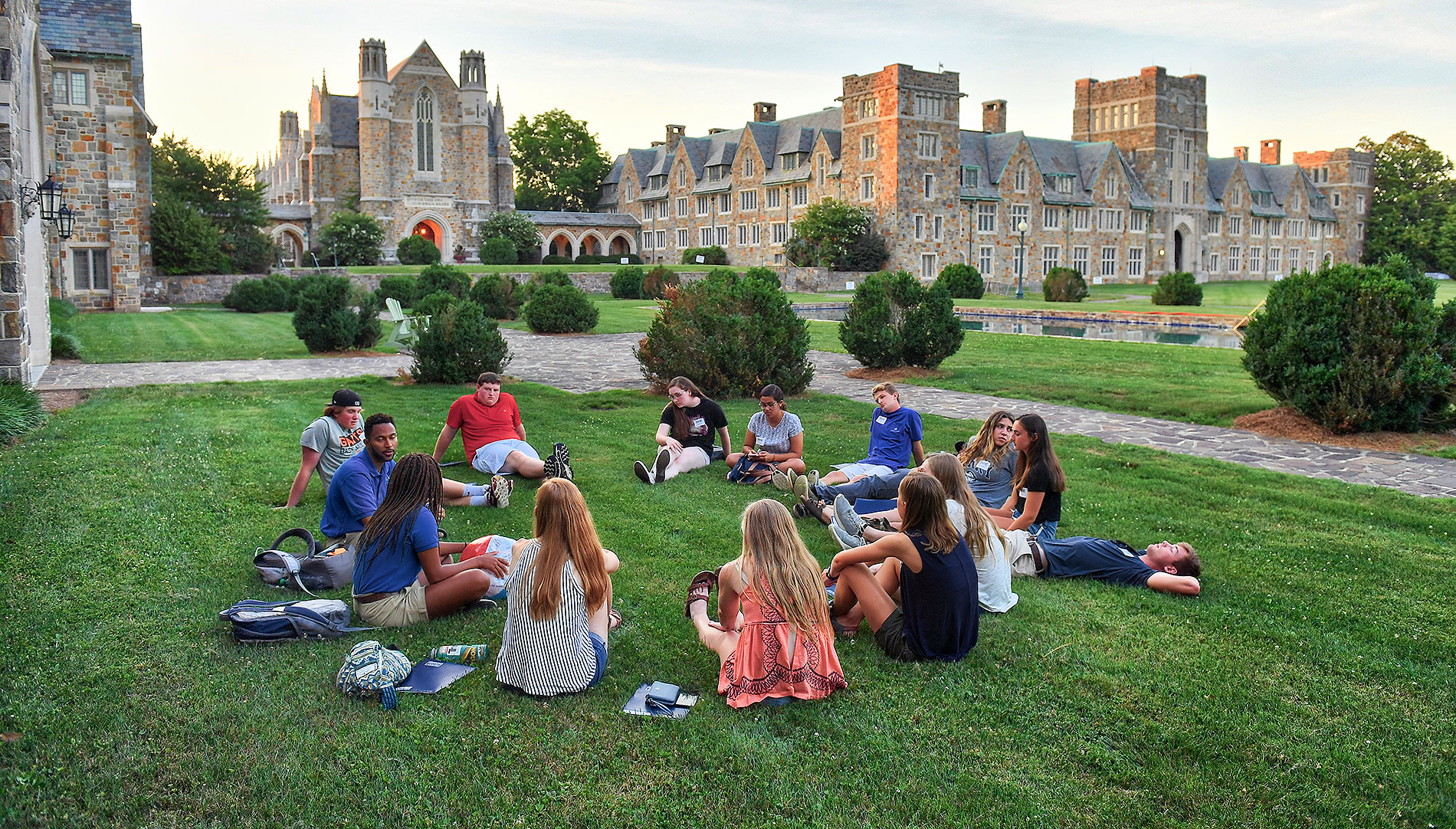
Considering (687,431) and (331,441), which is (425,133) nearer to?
(687,431)

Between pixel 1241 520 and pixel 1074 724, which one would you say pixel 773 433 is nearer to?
pixel 1241 520

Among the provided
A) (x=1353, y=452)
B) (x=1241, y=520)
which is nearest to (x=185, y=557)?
(x=1241, y=520)

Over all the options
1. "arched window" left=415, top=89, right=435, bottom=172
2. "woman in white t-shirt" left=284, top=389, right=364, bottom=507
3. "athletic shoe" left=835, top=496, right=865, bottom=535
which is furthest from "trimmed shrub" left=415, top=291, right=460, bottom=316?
"arched window" left=415, top=89, right=435, bottom=172

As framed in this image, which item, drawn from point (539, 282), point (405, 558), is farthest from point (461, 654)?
point (539, 282)

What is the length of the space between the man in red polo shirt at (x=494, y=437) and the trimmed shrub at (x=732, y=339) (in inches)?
204

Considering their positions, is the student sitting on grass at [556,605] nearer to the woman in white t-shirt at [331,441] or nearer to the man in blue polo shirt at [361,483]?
the man in blue polo shirt at [361,483]

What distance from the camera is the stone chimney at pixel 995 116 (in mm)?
66812

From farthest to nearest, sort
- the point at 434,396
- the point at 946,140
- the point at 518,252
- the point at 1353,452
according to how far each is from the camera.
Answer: the point at 518,252, the point at 946,140, the point at 434,396, the point at 1353,452

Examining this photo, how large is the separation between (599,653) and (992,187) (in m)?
57.8

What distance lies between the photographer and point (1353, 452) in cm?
1064

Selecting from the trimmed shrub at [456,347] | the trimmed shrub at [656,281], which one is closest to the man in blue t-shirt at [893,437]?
the trimmed shrub at [456,347]

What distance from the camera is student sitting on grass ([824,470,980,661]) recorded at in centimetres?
504

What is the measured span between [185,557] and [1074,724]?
560cm

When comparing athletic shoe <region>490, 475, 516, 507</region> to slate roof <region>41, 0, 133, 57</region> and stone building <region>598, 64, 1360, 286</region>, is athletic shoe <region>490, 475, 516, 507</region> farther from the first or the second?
stone building <region>598, 64, 1360, 286</region>
